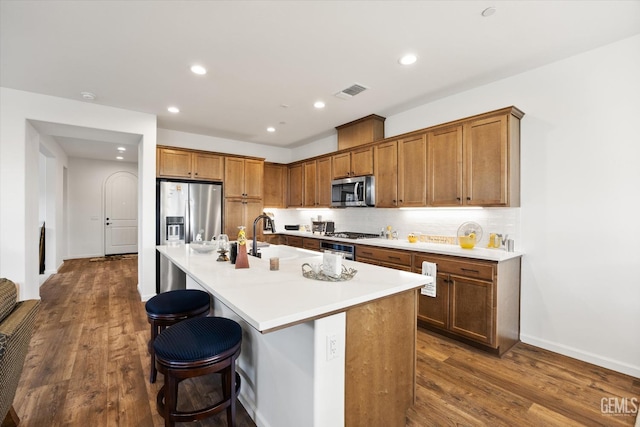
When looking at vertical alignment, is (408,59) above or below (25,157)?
above

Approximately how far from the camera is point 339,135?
4.88 m

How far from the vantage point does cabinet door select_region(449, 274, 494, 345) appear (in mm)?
2666

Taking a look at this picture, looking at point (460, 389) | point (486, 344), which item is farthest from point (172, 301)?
point (486, 344)

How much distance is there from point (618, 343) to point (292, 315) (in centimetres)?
296

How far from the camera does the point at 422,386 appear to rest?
2.19 m

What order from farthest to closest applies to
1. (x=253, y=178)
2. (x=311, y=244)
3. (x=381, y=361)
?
(x=253, y=178) < (x=311, y=244) < (x=381, y=361)

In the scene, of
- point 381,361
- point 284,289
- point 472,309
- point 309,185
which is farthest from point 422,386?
point 309,185

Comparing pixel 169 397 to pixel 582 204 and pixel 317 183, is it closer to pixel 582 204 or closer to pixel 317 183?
pixel 582 204

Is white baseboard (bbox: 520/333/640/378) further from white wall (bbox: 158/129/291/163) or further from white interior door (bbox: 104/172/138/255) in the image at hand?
white interior door (bbox: 104/172/138/255)

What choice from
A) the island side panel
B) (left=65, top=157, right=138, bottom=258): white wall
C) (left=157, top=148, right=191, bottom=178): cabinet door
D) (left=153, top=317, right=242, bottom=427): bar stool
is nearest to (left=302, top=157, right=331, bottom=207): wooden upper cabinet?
(left=157, top=148, right=191, bottom=178): cabinet door

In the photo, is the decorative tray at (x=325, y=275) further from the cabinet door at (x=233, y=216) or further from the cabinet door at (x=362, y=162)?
the cabinet door at (x=233, y=216)

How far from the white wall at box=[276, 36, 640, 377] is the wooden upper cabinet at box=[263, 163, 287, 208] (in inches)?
160

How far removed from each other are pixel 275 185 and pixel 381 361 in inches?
191

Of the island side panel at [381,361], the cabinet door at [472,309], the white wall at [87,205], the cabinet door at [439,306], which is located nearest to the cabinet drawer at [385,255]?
the cabinet door at [439,306]
